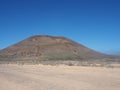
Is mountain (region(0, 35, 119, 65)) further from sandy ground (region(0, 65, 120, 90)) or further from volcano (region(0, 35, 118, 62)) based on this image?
sandy ground (region(0, 65, 120, 90))

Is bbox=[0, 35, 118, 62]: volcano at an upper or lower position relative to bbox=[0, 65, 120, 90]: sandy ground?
upper

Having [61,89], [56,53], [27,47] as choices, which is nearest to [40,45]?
[27,47]

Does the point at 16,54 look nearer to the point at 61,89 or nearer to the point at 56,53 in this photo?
the point at 56,53

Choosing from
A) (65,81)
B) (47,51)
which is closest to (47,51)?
(47,51)

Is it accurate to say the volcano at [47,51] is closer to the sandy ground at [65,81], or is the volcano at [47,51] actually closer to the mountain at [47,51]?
the mountain at [47,51]

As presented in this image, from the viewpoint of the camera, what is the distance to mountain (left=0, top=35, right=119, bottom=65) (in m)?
110

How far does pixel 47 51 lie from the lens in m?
117

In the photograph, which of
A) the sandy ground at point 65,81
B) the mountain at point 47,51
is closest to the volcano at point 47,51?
the mountain at point 47,51

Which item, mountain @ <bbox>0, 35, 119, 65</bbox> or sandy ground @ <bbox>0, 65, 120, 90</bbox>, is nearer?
sandy ground @ <bbox>0, 65, 120, 90</bbox>

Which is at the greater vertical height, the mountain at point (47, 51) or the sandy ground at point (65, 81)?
the mountain at point (47, 51)

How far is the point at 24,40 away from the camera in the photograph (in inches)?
5531

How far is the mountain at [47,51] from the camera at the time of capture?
10993 cm

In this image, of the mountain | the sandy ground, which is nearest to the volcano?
the mountain

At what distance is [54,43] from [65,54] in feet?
61.9
